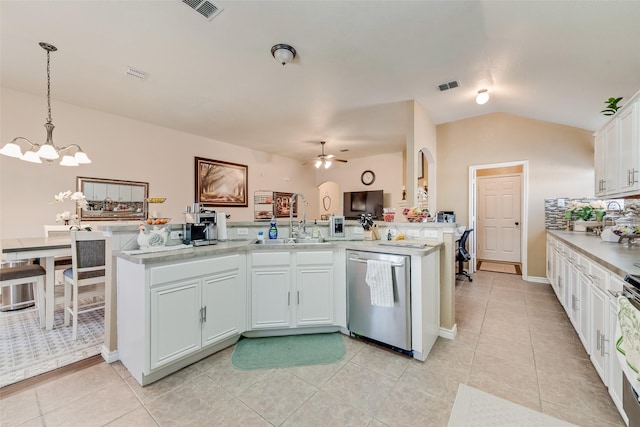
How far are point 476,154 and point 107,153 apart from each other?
6322 mm

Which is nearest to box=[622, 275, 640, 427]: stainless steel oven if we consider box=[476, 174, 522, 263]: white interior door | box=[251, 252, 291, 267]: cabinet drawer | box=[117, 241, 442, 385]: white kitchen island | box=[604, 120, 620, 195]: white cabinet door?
box=[117, 241, 442, 385]: white kitchen island

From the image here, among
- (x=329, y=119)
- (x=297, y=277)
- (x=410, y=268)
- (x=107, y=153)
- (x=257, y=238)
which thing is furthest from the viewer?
(x=329, y=119)

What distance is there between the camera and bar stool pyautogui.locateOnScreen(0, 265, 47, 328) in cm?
249

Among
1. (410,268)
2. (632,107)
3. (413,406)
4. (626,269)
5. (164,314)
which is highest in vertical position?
(632,107)

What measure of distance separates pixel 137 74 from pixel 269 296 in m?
2.87

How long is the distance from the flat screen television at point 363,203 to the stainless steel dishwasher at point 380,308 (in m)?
4.40

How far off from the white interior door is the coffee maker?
5.96 meters

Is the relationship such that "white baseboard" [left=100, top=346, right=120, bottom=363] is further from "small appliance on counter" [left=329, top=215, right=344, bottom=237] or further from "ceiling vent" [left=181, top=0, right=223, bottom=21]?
"ceiling vent" [left=181, top=0, right=223, bottom=21]

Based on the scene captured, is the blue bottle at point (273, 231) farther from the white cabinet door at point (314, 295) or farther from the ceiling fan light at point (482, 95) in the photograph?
the ceiling fan light at point (482, 95)

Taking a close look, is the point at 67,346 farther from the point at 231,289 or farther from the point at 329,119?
the point at 329,119

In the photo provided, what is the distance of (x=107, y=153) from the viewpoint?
3.89 m

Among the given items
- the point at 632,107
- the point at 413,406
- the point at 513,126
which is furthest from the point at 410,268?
the point at 513,126

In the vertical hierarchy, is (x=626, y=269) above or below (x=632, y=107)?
below

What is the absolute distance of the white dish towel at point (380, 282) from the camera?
208 centimetres
